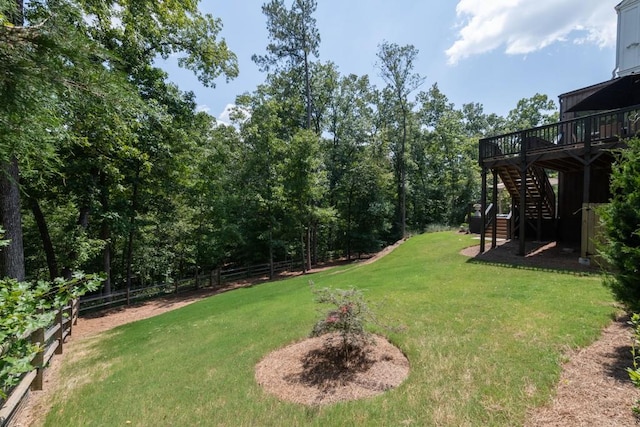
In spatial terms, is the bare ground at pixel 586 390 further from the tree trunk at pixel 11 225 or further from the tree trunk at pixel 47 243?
the tree trunk at pixel 47 243

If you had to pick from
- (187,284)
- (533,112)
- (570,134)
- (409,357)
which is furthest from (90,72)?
(533,112)

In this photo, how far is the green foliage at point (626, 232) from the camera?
370 centimetres

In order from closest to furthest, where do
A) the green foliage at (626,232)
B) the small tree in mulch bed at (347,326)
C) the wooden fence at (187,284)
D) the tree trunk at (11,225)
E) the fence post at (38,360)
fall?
the green foliage at (626,232) → the small tree in mulch bed at (347,326) → the fence post at (38,360) → the tree trunk at (11,225) → the wooden fence at (187,284)

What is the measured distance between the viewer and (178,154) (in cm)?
Answer: 1352

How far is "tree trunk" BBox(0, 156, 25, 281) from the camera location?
6.61m

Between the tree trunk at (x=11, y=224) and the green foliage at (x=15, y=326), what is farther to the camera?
the tree trunk at (x=11, y=224)

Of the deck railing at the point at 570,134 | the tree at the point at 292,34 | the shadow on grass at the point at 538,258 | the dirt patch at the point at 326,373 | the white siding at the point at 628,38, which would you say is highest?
the tree at the point at 292,34

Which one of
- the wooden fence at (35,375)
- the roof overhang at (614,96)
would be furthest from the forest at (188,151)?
the roof overhang at (614,96)

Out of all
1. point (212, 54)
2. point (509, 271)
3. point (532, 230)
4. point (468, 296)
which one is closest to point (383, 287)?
point (468, 296)

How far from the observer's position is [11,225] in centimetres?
672

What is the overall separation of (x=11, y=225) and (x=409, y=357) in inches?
336

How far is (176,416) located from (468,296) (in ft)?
19.6

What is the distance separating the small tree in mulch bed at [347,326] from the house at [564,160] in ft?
24.0

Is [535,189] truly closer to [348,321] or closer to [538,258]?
[538,258]
